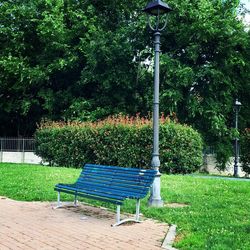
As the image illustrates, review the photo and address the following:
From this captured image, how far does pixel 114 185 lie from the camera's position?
9.31 m

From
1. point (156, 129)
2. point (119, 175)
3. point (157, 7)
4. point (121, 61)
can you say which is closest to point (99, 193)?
point (119, 175)

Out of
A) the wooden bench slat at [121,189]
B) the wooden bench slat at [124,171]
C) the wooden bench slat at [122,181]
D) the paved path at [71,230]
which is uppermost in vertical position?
the wooden bench slat at [124,171]

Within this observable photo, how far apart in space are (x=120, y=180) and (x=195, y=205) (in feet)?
6.48

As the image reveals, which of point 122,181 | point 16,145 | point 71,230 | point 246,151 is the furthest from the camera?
point 16,145

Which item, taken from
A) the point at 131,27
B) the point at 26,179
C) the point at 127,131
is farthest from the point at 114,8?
the point at 26,179

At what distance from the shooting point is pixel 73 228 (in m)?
7.77

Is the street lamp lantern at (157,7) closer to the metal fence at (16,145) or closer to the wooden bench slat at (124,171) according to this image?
the wooden bench slat at (124,171)

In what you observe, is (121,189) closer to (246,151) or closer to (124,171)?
(124,171)

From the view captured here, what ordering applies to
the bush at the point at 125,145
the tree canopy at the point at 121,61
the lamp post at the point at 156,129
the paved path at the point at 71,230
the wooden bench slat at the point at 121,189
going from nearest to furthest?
the paved path at the point at 71,230 → the wooden bench slat at the point at 121,189 → the lamp post at the point at 156,129 → the bush at the point at 125,145 → the tree canopy at the point at 121,61

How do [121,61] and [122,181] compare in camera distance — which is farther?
[121,61]

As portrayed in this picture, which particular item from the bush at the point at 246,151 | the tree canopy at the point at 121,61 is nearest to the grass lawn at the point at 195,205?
the bush at the point at 246,151

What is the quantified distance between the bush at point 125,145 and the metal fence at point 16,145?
12.6m

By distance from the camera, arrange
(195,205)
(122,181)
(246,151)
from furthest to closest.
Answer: (246,151) → (195,205) → (122,181)

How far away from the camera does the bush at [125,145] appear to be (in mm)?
19156
